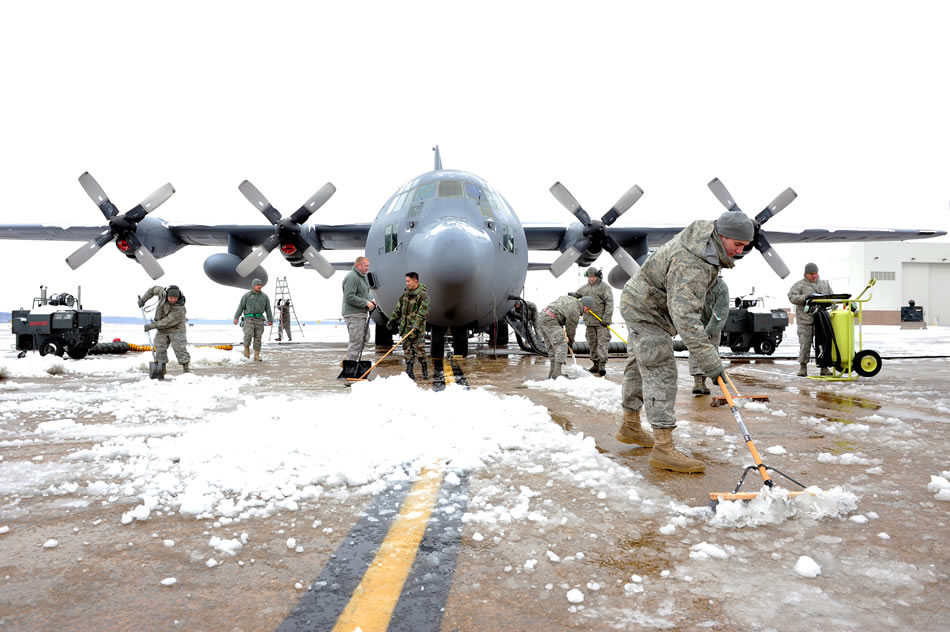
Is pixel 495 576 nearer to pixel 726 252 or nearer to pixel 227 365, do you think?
pixel 726 252

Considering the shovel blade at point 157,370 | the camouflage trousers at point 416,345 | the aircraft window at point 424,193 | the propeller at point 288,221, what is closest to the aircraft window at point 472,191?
the aircraft window at point 424,193

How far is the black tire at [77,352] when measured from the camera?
12188 mm

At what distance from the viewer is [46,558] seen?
2.15 m

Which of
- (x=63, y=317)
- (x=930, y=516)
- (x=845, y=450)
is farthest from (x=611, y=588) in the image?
(x=63, y=317)

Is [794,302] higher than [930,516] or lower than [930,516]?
higher

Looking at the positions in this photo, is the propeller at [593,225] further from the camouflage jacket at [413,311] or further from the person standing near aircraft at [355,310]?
the person standing near aircraft at [355,310]

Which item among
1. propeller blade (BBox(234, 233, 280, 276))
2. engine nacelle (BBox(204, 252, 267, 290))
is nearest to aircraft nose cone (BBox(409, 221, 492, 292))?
propeller blade (BBox(234, 233, 280, 276))

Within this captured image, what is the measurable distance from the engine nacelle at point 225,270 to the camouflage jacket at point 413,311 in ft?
27.1

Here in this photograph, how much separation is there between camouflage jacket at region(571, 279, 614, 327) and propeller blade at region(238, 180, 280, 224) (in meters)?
9.27

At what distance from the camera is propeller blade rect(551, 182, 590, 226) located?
1353 cm

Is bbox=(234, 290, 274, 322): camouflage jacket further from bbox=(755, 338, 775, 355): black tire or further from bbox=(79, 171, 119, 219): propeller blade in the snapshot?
bbox=(755, 338, 775, 355): black tire

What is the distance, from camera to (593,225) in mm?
13852

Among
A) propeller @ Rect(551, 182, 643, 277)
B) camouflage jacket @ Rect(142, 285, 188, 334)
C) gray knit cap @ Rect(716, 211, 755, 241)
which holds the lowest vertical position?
camouflage jacket @ Rect(142, 285, 188, 334)

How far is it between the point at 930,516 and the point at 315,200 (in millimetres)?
14172
